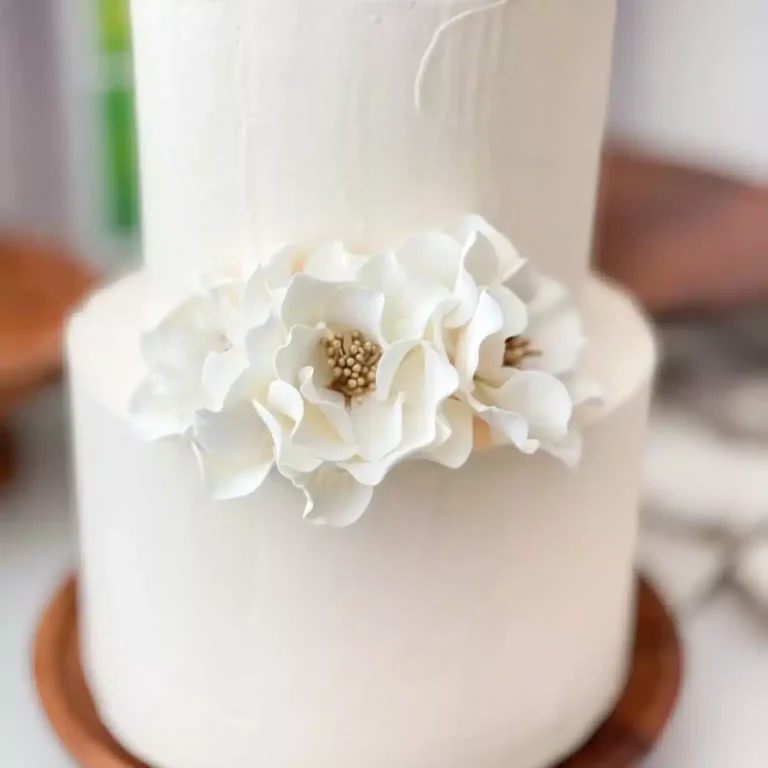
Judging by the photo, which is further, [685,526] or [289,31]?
[685,526]

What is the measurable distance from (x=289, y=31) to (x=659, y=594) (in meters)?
0.57

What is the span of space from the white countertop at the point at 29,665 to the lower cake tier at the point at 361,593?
0.18 m

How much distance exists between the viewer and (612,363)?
610 mm

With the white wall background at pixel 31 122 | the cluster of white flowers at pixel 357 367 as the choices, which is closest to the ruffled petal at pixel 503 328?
the cluster of white flowers at pixel 357 367

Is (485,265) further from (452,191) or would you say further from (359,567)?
(359,567)

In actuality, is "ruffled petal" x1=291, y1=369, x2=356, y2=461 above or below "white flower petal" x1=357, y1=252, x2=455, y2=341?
below

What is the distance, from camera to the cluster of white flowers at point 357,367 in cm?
48

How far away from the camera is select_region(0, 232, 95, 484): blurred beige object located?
94 cm

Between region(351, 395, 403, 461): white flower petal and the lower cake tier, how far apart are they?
40mm

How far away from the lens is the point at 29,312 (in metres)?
1.10

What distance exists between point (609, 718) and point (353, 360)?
0.35 metres

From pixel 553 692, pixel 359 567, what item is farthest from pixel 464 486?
pixel 553 692

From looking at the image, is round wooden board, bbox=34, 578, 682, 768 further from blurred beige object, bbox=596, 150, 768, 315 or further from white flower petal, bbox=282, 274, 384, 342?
blurred beige object, bbox=596, 150, 768, 315

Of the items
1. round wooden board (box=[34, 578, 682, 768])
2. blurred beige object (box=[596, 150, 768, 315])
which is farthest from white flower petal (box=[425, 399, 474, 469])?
blurred beige object (box=[596, 150, 768, 315])
